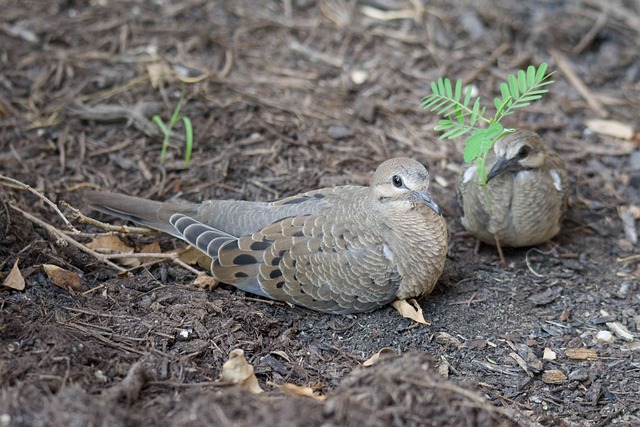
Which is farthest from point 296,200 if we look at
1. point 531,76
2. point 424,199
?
point 531,76

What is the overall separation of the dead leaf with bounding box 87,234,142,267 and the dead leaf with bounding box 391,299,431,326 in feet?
4.86

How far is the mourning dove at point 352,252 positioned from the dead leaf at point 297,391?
76cm

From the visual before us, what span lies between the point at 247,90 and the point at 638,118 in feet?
10.0

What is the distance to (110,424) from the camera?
9.82 ft

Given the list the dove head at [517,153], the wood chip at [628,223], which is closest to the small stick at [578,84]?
the wood chip at [628,223]

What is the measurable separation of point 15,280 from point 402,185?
206cm

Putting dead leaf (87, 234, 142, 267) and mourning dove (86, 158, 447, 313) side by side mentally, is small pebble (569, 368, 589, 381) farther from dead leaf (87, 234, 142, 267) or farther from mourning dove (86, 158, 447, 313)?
dead leaf (87, 234, 142, 267)

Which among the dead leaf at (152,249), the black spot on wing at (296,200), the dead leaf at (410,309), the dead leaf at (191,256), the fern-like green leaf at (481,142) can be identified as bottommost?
the dead leaf at (152,249)

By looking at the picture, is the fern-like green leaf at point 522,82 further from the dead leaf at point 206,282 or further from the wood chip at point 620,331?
the dead leaf at point 206,282

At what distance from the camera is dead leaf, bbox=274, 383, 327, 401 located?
11.8 feet

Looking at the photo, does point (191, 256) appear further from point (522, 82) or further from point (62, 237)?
point (522, 82)

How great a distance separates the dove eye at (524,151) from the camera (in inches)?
190

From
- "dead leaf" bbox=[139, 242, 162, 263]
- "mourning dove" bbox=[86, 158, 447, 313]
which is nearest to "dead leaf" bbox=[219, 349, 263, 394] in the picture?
"mourning dove" bbox=[86, 158, 447, 313]

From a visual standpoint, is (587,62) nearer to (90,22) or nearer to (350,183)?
(350,183)
